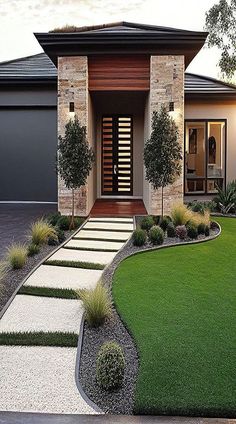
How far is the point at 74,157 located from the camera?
1166 centimetres

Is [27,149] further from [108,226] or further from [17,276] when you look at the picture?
[17,276]

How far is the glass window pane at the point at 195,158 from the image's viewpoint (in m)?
17.7

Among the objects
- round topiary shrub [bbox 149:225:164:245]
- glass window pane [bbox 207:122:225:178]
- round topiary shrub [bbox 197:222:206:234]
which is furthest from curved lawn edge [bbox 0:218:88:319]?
glass window pane [bbox 207:122:225:178]

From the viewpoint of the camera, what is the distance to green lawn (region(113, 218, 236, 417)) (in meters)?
4.11

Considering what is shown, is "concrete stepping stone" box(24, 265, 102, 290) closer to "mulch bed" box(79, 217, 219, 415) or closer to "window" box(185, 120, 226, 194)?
"mulch bed" box(79, 217, 219, 415)

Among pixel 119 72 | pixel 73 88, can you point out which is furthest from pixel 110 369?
pixel 119 72

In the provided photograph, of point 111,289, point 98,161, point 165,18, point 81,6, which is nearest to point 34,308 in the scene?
point 111,289

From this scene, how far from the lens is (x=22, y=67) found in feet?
62.1

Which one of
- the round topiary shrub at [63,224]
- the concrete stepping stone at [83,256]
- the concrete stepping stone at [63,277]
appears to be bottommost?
the concrete stepping stone at [63,277]

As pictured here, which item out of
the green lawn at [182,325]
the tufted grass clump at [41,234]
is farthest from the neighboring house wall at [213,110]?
the tufted grass clump at [41,234]

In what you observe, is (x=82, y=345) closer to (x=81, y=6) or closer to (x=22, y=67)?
(x=22, y=67)

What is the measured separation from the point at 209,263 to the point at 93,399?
517cm

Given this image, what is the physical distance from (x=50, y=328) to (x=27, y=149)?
13191 millimetres

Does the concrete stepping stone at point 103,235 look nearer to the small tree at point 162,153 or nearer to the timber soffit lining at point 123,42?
the small tree at point 162,153
